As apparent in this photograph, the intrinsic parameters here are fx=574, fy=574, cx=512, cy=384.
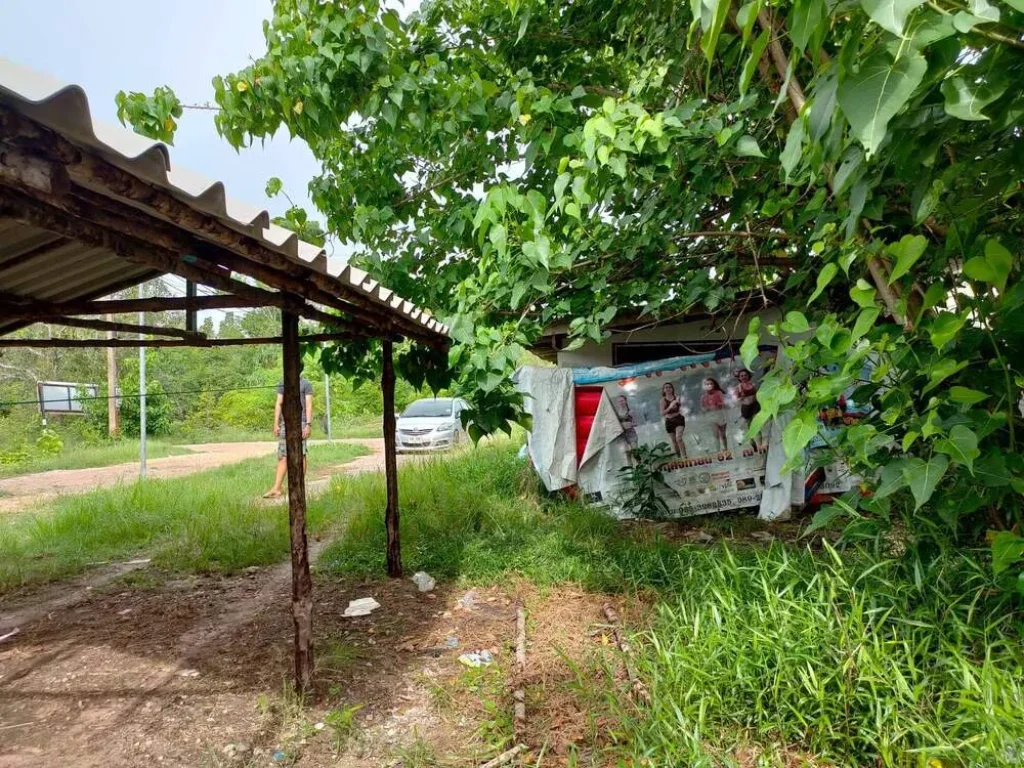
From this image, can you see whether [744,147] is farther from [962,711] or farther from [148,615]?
[148,615]

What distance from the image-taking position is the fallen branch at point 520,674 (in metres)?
2.49

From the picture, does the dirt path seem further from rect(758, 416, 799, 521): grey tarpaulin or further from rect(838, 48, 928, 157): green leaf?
rect(838, 48, 928, 157): green leaf

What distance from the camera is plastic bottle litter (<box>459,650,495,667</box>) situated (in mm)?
3139

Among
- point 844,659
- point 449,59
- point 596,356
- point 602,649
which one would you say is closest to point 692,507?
point 596,356

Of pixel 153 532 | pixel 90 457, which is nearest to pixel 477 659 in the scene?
pixel 153 532

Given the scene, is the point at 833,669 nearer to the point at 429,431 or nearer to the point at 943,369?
the point at 943,369

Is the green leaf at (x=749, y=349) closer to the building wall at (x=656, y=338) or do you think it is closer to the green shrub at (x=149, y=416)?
the building wall at (x=656, y=338)

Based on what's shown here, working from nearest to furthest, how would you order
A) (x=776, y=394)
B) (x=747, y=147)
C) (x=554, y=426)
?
(x=776, y=394) → (x=747, y=147) → (x=554, y=426)

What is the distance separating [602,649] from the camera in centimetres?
309

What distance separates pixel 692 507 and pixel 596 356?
2.13 m

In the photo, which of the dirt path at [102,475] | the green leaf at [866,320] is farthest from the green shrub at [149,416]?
the green leaf at [866,320]

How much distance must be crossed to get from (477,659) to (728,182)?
2.94 meters

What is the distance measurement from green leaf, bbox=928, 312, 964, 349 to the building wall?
4220 millimetres

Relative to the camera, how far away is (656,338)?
6855mm
